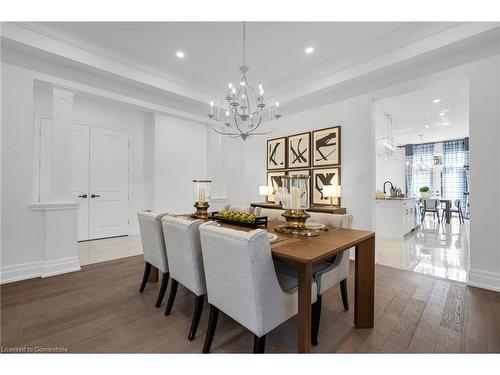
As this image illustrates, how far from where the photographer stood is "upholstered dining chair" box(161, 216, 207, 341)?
5.29ft

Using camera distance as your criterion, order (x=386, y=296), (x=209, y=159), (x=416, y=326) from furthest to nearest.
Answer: (x=209, y=159)
(x=386, y=296)
(x=416, y=326)

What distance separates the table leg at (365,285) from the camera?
176 centimetres

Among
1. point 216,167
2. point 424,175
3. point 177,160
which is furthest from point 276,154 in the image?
point 424,175

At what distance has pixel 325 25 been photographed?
2.50m

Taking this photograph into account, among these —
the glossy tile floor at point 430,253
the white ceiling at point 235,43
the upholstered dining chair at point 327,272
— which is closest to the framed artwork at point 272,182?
the white ceiling at point 235,43

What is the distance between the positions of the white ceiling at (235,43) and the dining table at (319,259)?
7.34 ft

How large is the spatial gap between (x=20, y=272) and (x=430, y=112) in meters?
7.85

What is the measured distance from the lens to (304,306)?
4.03 ft

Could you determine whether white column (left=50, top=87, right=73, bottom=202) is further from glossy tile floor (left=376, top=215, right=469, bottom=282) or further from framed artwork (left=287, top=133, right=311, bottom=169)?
glossy tile floor (left=376, top=215, right=469, bottom=282)

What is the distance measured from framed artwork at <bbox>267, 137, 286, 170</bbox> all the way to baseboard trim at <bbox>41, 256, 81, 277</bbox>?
11.9ft

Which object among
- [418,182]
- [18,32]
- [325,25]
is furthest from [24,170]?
[418,182]

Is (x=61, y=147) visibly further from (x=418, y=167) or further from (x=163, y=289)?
(x=418, y=167)
